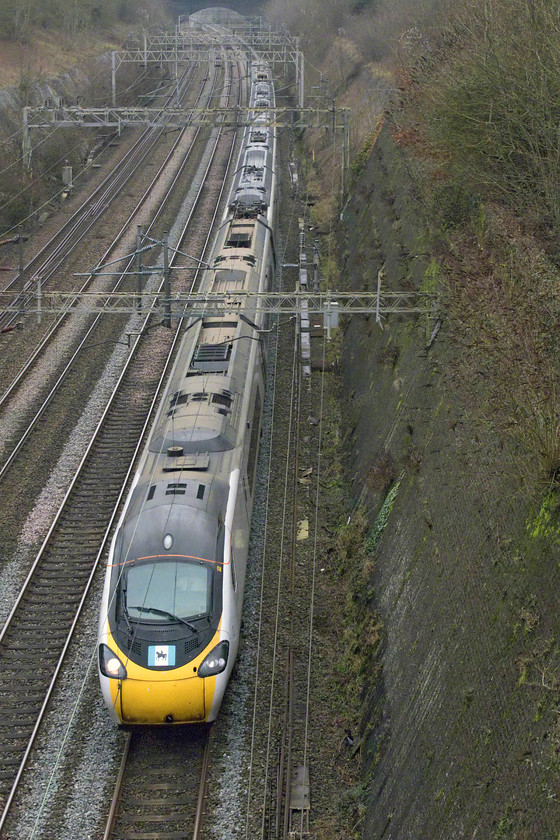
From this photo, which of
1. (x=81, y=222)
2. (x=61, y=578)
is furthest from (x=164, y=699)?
(x=81, y=222)

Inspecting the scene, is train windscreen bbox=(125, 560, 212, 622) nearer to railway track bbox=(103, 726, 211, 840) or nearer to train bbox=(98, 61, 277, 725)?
train bbox=(98, 61, 277, 725)

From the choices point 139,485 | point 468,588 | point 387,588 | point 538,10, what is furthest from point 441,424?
point 538,10

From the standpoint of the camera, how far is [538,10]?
20.1 m

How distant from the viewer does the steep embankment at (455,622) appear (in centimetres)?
1055

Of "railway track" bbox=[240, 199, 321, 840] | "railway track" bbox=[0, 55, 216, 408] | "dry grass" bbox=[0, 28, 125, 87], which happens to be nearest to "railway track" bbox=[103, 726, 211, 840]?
"railway track" bbox=[240, 199, 321, 840]

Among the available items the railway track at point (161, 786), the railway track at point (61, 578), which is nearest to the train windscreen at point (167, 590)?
the railway track at point (161, 786)

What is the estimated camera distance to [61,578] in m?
17.6

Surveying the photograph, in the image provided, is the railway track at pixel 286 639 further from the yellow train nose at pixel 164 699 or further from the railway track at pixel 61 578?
the railway track at pixel 61 578

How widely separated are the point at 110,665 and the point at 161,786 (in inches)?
74.5

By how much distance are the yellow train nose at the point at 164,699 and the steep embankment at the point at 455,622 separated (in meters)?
2.71

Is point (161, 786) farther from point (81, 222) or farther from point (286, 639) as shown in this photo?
point (81, 222)

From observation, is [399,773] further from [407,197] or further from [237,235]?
[407,197]

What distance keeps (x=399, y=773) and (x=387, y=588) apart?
4029 millimetres

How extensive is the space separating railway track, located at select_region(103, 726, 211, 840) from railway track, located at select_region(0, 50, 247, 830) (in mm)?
1547
